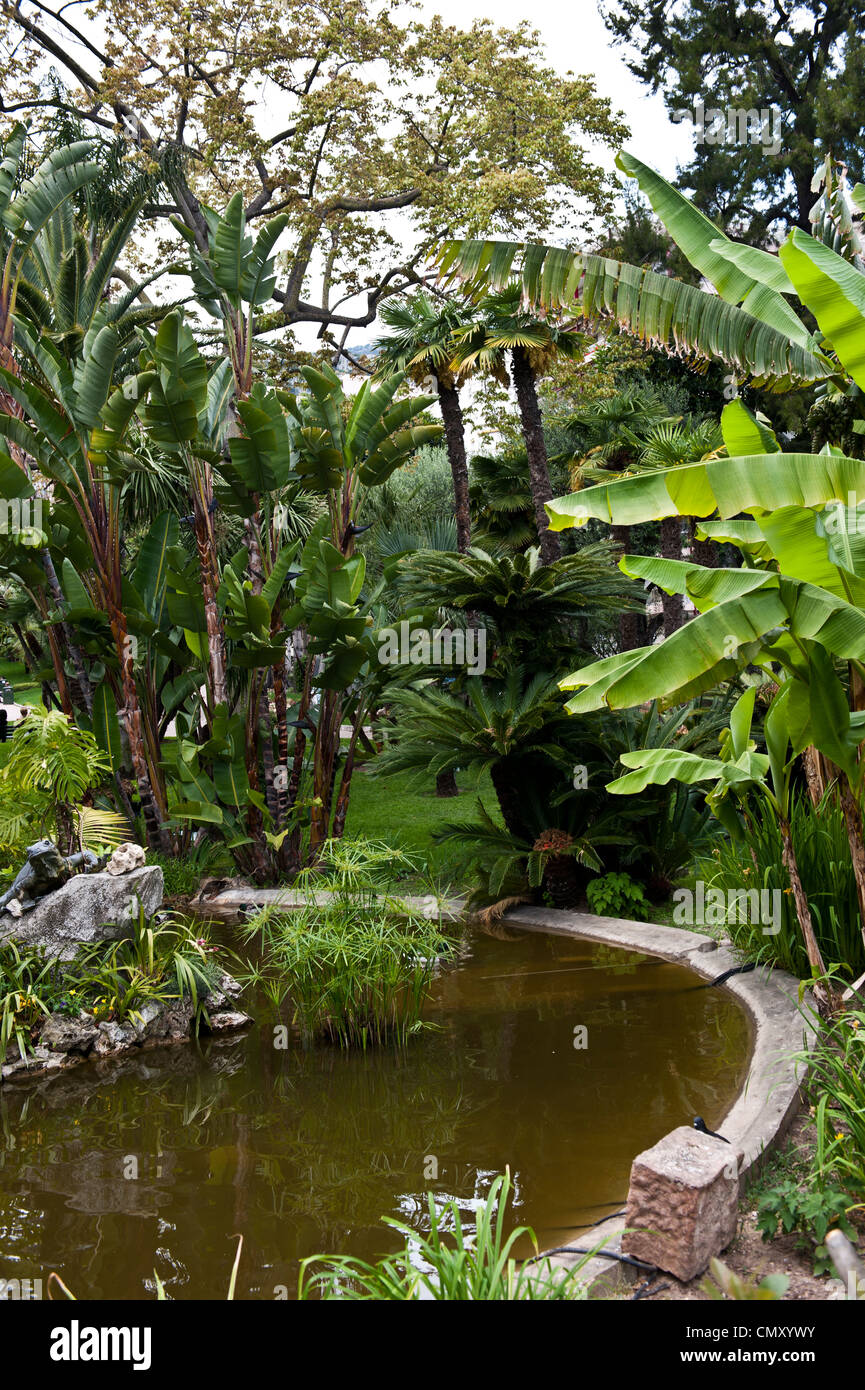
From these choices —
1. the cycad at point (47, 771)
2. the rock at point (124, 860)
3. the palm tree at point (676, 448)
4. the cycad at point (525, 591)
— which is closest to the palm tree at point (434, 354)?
the palm tree at point (676, 448)

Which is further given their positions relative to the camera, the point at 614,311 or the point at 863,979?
the point at 614,311

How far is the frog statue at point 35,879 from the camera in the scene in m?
6.55

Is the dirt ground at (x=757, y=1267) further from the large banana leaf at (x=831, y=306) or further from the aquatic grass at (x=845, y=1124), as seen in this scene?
the large banana leaf at (x=831, y=306)

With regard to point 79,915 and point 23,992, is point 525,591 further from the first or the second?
point 23,992

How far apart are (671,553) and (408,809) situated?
19.9 ft

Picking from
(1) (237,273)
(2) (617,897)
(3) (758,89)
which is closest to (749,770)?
(2) (617,897)

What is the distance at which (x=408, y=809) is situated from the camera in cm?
1463

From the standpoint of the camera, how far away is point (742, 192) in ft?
76.0

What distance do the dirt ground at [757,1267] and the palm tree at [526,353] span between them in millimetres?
10614

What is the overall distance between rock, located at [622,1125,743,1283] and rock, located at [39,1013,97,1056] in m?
3.65

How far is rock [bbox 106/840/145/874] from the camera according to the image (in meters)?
6.81

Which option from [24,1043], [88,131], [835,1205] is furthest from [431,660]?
[88,131]
